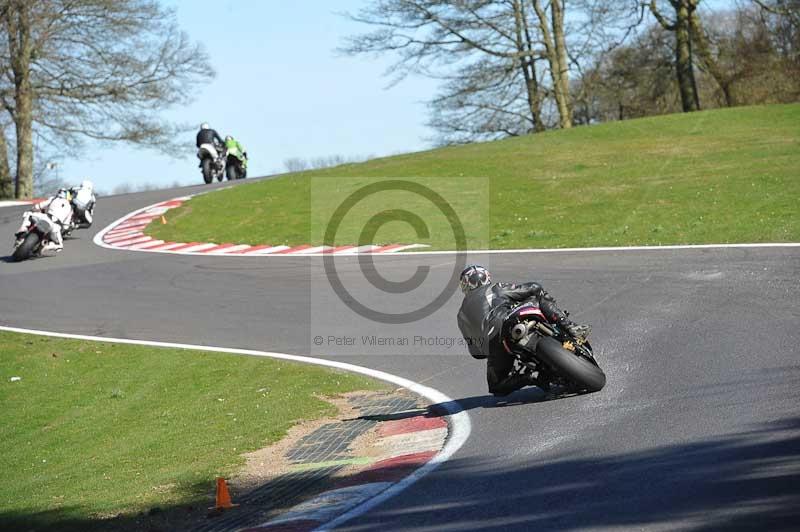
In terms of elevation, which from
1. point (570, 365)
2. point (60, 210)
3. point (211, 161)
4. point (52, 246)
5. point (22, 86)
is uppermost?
point (22, 86)

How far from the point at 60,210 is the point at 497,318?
16373 mm

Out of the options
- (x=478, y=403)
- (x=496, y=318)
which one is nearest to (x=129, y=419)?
(x=478, y=403)

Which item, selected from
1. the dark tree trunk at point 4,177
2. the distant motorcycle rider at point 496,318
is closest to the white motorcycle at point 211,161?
the dark tree trunk at point 4,177

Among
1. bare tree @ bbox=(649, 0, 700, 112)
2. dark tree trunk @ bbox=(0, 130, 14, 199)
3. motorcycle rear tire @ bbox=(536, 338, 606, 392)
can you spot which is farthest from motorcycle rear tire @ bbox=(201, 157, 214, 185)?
motorcycle rear tire @ bbox=(536, 338, 606, 392)

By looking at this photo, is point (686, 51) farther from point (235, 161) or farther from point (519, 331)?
point (519, 331)

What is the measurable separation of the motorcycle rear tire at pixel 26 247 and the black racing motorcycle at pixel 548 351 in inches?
611

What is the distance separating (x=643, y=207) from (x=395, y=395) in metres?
11.6

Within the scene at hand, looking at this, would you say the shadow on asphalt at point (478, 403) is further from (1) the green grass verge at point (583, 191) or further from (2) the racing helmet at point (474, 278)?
(1) the green grass verge at point (583, 191)

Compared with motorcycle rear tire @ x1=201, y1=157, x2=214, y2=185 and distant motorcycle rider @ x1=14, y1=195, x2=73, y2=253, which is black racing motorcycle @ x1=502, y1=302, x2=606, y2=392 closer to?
distant motorcycle rider @ x1=14, y1=195, x2=73, y2=253

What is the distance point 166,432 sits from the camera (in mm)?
10609

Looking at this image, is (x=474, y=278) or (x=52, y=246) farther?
(x=52, y=246)

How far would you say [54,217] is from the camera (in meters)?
23.1

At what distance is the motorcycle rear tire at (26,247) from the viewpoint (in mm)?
22141

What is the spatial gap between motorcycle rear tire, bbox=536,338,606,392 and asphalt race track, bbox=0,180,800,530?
14 centimetres
